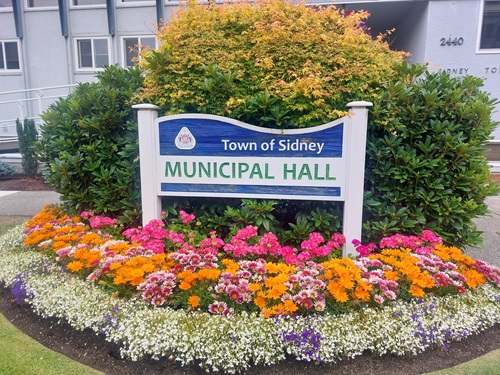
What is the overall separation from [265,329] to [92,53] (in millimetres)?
13168

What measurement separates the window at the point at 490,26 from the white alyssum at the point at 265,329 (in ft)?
32.2

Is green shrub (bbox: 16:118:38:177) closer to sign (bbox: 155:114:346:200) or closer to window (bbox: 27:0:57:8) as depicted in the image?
window (bbox: 27:0:57:8)

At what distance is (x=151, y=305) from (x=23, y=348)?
34.3 inches

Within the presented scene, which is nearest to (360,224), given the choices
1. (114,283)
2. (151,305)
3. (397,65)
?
(397,65)

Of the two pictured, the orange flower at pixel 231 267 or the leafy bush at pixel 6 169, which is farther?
the leafy bush at pixel 6 169

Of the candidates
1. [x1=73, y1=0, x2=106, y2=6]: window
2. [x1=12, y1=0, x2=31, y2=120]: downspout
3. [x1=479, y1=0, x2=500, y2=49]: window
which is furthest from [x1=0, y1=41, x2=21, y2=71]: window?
[x1=479, y1=0, x2=500, y2=49]: window

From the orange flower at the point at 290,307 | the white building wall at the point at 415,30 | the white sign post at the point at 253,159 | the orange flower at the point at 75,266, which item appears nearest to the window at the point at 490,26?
the white building wall at the point at 415,30

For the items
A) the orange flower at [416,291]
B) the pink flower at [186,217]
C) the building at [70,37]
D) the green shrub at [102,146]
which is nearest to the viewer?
the orange flower at [416,291]

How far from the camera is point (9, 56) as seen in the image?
1362 centimetres

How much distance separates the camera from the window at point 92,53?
43.3 ft

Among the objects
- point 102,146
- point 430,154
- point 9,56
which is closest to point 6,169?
point 9,56

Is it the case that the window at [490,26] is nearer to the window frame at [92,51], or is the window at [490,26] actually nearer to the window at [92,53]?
the window frame at [92,51]

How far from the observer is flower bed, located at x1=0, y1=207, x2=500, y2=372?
2.42 m

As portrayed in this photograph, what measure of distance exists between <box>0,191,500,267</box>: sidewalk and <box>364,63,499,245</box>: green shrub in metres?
0.62
